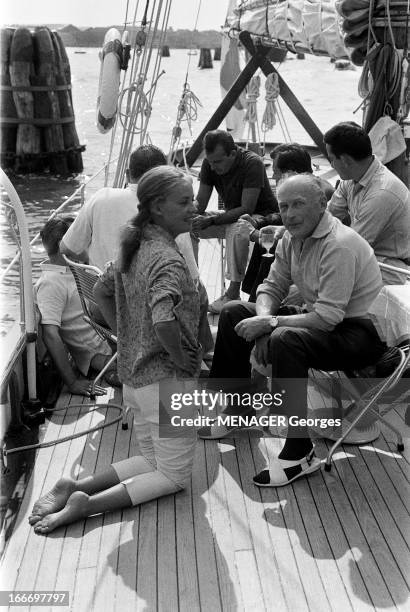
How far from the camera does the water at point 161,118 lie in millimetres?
13229

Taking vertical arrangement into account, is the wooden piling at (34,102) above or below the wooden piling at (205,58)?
above

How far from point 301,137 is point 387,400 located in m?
21.5

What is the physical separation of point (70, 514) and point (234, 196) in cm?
287

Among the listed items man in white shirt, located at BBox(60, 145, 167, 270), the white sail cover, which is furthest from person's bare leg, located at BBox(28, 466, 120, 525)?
the white sail cover

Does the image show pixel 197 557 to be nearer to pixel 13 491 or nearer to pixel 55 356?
pixel 13 491

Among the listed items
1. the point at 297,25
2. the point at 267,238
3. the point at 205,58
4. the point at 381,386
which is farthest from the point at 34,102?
the point at 205,58

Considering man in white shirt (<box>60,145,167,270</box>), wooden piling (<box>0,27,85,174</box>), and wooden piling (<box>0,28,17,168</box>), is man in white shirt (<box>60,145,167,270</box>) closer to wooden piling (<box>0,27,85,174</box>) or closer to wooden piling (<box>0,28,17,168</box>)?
wooden piling (<box>0,28,17,168</box>)

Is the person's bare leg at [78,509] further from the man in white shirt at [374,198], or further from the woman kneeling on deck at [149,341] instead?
the man in white shirt at [374,198]

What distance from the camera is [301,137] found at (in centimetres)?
2392

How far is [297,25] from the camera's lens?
9320 millimetres

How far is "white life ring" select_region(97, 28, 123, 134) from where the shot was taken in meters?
6.06

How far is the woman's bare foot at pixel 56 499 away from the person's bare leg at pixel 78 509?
0.02 metres

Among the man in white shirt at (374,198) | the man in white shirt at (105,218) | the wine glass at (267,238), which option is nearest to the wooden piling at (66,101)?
the wine glass at (267,238)

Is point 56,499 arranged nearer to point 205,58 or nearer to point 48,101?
point 48,101
